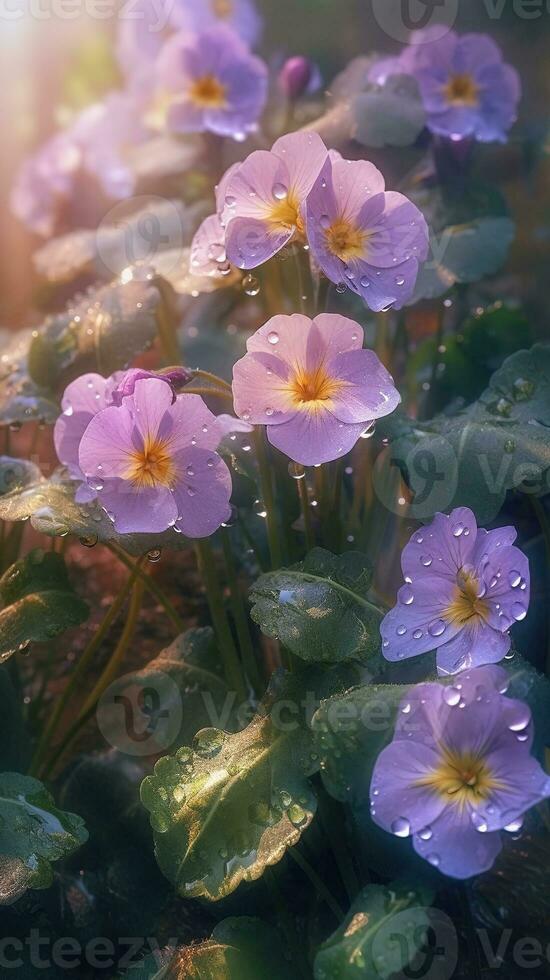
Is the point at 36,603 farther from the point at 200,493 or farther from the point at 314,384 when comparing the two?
the point at 314,384

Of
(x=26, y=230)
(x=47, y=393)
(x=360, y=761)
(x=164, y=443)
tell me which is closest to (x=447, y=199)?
(x=47, y=393)

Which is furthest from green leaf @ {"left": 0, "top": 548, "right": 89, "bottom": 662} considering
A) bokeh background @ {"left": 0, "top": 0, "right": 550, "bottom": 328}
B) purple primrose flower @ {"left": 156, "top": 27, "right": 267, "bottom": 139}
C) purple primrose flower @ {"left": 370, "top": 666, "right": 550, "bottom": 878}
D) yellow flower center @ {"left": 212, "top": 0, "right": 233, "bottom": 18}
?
yellow flower center @ {"left": 212, "top": 0, "right": 233, "bottom": 18}

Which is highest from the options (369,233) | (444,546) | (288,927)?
(369,233)

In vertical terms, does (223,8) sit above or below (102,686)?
above

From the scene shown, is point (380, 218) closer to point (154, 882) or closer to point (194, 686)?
point (194, 686)

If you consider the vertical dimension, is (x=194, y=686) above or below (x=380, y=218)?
below

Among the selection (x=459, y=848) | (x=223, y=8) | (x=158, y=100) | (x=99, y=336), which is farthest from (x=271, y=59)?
(x=459, y=848)

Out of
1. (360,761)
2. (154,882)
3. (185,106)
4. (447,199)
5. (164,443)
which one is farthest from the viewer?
(185,106)
